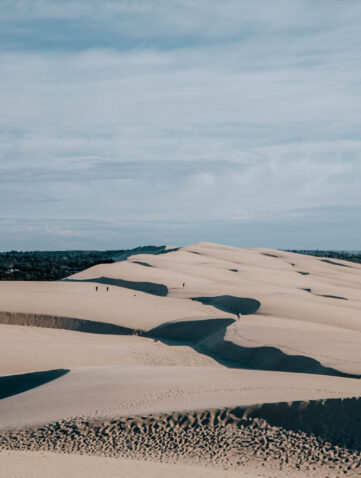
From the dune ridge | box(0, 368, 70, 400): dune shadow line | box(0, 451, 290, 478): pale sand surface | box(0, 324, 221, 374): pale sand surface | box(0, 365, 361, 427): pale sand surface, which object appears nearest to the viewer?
box(0, 451, 290, 478): pale sand surface

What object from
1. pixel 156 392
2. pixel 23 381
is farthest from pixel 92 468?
pixel 23 381

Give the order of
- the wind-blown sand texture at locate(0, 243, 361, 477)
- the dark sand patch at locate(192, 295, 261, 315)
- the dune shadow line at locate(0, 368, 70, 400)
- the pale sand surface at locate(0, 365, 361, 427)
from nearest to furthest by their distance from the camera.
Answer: the wind-blown sand texture at locate(0, 243, 361, 477) → the pale sand surface at locate(0, 365, 361, 427) → the dune shadow line at locate(0, 368, 70, 400) → the dark sand patch at locate(192, 295, 261, 315)

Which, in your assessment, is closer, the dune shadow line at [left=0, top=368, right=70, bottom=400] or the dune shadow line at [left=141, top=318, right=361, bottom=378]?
the dune shadow line at [left=0, top=368, right=70, bottom=400]

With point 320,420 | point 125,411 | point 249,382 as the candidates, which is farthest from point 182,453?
point 249,382

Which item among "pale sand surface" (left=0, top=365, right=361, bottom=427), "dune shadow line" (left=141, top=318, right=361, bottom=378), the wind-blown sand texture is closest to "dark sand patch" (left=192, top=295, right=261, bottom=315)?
the wind-blown sand texture

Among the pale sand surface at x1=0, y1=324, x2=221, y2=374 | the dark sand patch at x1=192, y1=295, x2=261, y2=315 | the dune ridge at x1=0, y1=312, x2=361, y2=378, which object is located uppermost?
the dark sand patch at x1=192, y1=295, x2=261, y2=315

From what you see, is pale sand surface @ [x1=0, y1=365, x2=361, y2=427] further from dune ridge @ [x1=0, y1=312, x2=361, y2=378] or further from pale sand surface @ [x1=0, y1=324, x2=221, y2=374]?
pale sand surface @ [x1=0, y1=324, x2=221, y2=374]

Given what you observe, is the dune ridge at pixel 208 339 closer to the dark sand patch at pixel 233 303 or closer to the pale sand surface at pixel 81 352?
the pale sand surface at pixel 81 352

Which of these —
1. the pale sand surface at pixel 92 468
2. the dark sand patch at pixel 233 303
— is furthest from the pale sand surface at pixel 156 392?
the dark sand patch at pixel 233 303
